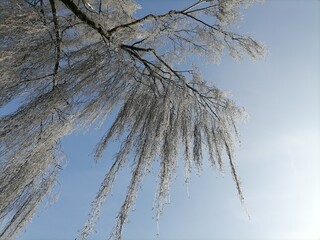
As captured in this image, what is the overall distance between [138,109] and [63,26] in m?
1.14

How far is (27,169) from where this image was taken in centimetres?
401

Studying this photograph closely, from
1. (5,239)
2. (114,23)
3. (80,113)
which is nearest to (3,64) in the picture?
(80,113)

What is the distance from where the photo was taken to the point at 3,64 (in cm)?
377

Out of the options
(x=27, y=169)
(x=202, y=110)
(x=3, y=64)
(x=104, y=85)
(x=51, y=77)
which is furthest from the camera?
(x=202, y=110)

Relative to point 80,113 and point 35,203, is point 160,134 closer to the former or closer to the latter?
point 80,113

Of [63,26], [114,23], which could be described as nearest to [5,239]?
[63,26]

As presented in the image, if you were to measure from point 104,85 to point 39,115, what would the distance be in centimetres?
81

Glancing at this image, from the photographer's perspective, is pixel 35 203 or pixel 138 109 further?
pixel 138 109

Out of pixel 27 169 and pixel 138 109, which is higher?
pixel 138 109

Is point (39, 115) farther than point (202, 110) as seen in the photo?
No

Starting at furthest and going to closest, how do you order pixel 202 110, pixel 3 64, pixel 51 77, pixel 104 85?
pixel 202 110
pixel 104 85
pixel 51 77
pixel 3 64

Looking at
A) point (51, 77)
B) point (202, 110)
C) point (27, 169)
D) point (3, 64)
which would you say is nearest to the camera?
point (3, 64)

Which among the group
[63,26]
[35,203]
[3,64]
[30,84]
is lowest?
[35,203]

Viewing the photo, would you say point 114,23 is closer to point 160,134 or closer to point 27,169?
point 160,134
